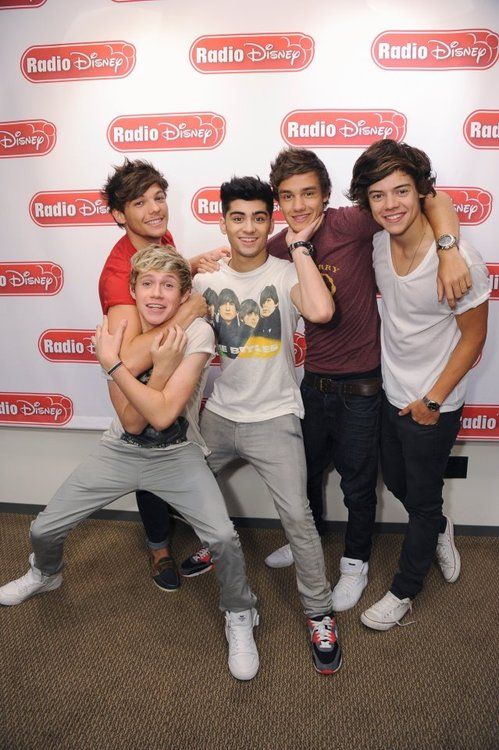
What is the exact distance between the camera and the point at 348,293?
187 cm

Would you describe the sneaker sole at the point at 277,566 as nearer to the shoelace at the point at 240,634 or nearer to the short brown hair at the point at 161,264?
the shoelace at the point at 240,634

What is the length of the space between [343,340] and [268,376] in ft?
1.05

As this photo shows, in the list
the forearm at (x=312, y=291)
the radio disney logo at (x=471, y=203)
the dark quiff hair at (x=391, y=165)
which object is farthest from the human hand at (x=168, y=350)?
the radio disney logo at (x=471, y=203)

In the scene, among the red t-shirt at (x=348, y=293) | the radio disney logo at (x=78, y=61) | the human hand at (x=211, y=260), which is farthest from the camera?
the radio disney logo at (x=78, y=61)

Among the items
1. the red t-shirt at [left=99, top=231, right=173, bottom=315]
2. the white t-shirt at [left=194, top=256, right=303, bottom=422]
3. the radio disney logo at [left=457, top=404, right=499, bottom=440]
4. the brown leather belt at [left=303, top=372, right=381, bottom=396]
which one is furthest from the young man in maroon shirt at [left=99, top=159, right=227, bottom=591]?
the radio disney logo at [left=457, top=404, right=499, bottom=440]

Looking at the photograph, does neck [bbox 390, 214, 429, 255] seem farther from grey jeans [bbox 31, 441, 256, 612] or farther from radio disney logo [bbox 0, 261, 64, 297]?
radio disney logo [bbox 0, 261, 64, 297]

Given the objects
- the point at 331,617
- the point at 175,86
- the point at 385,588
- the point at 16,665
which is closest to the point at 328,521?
the point at 385,588

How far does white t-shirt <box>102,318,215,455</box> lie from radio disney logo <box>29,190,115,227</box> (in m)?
0.87

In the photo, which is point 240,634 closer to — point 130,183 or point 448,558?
point 448,558

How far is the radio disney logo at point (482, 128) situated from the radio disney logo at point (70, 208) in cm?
161

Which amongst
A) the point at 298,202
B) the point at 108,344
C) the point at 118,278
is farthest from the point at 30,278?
the point at 298,202

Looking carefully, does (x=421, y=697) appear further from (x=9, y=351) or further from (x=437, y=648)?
(x=9, y=351)

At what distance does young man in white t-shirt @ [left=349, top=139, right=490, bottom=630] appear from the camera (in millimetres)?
1617

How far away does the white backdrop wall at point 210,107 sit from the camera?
207 cm
